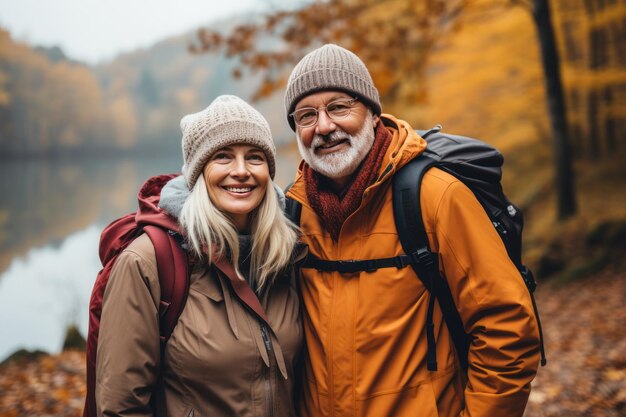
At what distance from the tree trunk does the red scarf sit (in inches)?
333

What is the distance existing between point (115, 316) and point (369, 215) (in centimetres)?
121

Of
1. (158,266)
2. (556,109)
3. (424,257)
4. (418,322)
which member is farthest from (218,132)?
(556,109)

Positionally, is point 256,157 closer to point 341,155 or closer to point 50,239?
point 341,155

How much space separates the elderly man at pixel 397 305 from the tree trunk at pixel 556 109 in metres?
8.51

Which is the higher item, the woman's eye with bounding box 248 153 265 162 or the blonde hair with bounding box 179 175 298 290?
the woman's eye with bounding box 248 153 265 162

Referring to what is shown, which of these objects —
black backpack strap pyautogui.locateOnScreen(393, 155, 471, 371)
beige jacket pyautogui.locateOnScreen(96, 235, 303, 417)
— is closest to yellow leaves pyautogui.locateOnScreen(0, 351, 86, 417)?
beige jacket pyautogui.locateOnScreen(96, 235, 303, 417)

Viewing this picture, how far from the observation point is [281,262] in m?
2.25

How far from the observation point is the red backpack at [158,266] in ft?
6.54

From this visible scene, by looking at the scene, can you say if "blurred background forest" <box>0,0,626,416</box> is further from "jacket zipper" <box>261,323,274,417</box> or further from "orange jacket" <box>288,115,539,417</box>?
"jacket zipper" <box>261,323,274,417</box>

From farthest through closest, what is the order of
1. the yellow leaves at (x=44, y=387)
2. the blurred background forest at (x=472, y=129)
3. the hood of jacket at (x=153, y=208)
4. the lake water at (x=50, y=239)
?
the lake water at (x=50, y=239)
the blurred background forest at (x=472, y=129)
the yellow leaves at (x=44, y=387)
the hood of jacket at (x=153, y=208)

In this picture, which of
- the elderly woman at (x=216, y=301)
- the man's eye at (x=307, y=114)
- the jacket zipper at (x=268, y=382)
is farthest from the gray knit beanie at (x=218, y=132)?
the jacket zipper at (x=268, y=382)

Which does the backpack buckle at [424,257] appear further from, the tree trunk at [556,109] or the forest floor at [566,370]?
the tree trunk at [556,109]

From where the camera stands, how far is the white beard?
2377 mm

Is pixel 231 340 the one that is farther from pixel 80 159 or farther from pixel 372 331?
pixel 80 159
